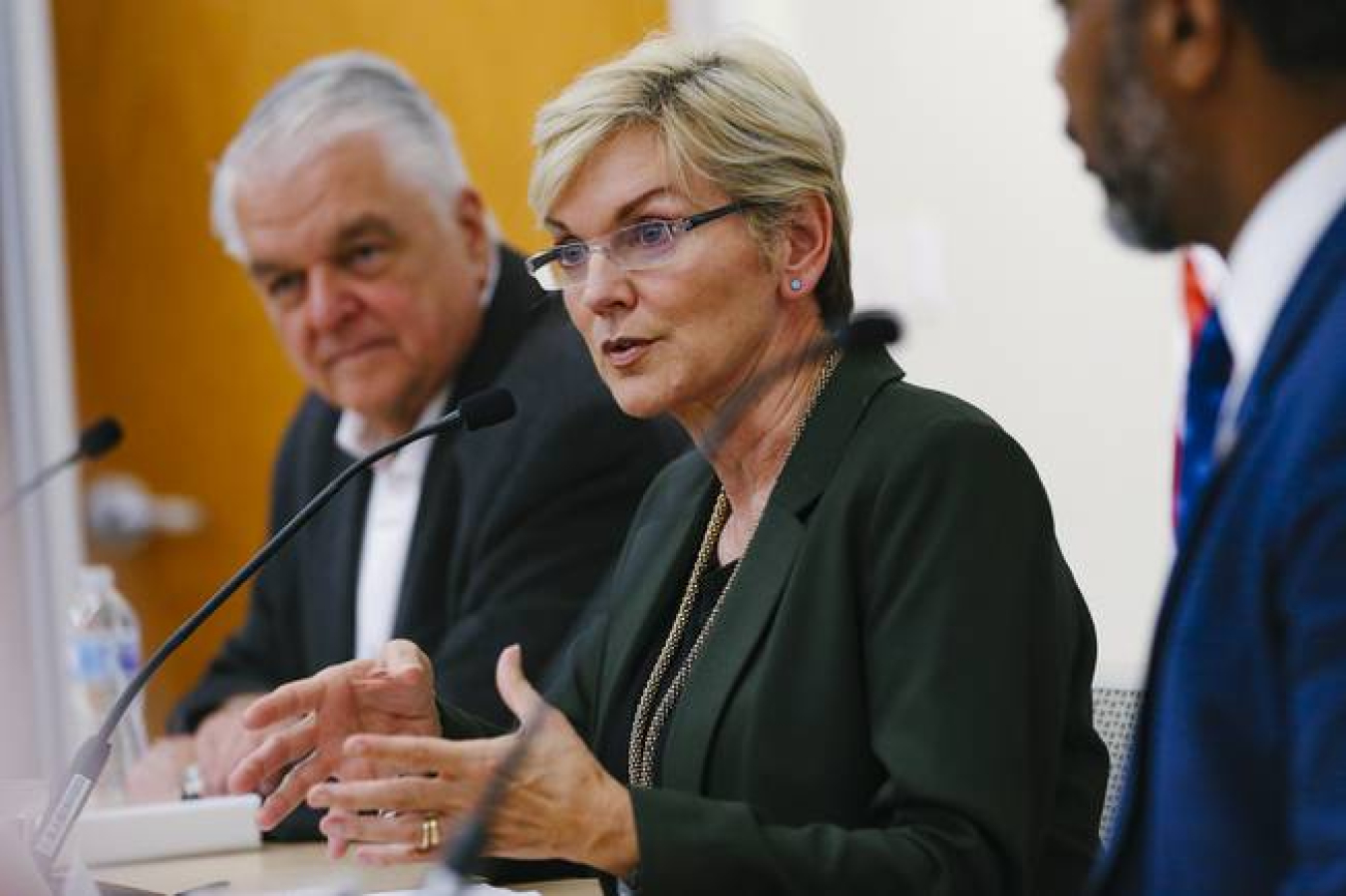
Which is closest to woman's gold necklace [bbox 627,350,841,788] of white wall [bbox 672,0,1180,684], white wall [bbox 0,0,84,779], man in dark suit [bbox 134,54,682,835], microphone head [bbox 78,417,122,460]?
man in dark suit [bbox 134,54,682,835]

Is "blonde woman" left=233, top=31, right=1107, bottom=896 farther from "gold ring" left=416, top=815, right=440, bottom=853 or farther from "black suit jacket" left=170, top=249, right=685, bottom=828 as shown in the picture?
"black suit jacket" left=170, top=249, right=685, bottom=828

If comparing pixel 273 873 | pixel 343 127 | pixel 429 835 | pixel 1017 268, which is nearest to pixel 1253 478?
pixel 429 835

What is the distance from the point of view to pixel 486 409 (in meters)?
1.73

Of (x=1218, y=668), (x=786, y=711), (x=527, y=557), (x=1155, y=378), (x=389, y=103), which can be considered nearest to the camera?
(x=1218, y=668)

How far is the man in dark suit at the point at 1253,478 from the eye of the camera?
0.95 meters

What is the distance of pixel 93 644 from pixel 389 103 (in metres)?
0.87

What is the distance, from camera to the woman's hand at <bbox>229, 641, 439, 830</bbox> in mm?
1598

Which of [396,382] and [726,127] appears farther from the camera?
[396,382]

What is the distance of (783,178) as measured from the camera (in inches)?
67.4

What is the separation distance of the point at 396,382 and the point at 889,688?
130 centimetres

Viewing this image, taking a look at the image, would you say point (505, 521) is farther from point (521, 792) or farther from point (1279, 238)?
point (1279, 238)

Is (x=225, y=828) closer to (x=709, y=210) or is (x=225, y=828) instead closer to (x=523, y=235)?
(x=709, y=210)

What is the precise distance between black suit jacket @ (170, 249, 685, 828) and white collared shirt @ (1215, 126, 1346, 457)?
1315 mm

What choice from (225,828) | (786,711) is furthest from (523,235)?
(786,711)
